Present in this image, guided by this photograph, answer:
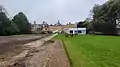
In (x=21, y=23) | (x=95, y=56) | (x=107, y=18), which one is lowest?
(x=95, y=56)

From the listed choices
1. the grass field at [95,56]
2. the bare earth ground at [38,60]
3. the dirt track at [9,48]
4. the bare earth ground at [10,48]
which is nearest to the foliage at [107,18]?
the bare earth ground at [10,48]

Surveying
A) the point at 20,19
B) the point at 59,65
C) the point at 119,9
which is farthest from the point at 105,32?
the point at 59,65

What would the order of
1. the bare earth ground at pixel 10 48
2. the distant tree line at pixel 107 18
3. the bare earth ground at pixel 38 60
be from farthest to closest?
1. the distant tree line at pixel 107 18
2. the bare earth ground at pixel 10 48
3. the bare earth ground at pixel 38 60

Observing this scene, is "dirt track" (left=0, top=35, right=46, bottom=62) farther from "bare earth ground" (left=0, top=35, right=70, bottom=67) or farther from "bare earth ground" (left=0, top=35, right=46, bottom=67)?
"bare earth ground" (left=0, top=35, right=70, bottom=67)

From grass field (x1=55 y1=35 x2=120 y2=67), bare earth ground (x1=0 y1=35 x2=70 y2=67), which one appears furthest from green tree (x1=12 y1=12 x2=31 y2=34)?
bare earth ground (x1=0 y1=35 x2=70 y2=67)

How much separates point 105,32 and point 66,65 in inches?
3215

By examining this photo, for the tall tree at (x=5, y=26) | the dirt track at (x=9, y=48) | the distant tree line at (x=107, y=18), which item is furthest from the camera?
the tall tree at (x=5, y=26)

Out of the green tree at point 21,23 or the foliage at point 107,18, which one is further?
the green tree at point 21,23

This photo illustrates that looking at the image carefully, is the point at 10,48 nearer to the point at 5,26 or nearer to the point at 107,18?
the point at 107,18

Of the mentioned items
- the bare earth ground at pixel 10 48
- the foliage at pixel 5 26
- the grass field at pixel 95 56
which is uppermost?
the foliage at pixel 5 26

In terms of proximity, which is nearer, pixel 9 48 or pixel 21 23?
pixel 9 48

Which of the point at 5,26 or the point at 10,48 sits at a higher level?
the point at 5,26

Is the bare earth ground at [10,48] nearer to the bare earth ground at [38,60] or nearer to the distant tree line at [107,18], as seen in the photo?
the bare earth ground at [38,60]

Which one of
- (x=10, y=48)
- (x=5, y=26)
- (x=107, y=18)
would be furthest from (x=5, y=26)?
(x=10, y=48)
